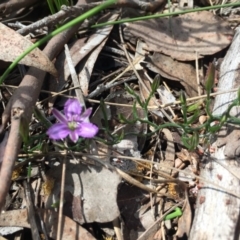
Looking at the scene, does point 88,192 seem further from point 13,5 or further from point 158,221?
point 13,5

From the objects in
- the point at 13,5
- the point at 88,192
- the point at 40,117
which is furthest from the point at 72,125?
the point at 13,5

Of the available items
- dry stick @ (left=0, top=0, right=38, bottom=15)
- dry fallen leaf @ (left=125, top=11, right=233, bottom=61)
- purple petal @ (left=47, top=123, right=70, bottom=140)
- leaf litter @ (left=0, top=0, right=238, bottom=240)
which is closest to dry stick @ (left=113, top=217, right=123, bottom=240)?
leaf litter @ (left=0, top=0, right=238, bottom=240)

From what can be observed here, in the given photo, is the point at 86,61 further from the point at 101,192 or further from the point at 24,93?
the point at 101,192

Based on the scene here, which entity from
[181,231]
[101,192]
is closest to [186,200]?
[181,231]

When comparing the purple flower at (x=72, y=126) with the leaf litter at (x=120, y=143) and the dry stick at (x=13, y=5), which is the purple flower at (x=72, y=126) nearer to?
the leaf litter at (x=120, y=143)

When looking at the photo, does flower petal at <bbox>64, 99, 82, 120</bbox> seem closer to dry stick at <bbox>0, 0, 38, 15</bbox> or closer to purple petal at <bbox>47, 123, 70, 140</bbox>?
purple petal at <bbox>47, 123, 70, 140</bbox>
